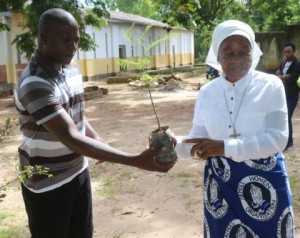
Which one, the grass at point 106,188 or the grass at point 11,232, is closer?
the grass at point 11,232

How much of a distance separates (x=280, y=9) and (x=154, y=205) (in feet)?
66.5

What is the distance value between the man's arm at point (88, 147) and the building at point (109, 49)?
0.49 meters

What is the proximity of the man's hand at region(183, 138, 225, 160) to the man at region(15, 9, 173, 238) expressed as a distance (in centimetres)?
20

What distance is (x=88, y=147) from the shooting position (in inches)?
97.0

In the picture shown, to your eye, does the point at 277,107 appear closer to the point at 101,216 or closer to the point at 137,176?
the point at 101,216

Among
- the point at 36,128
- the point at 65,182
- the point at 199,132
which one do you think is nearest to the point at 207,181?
the point at 199,132

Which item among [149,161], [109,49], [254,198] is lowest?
[109,49]

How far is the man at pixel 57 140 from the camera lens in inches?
96.3

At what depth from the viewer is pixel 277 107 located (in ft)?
8.17

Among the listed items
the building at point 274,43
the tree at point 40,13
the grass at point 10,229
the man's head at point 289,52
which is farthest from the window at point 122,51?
the grass at point 10,229

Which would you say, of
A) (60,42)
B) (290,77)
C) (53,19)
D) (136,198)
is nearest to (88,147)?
(60,42)

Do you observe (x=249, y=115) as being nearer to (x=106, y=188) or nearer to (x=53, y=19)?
(x=53, y=19)

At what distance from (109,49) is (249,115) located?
28.6m

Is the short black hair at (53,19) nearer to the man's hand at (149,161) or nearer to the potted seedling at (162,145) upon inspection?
the potted seedling at (162,145)
